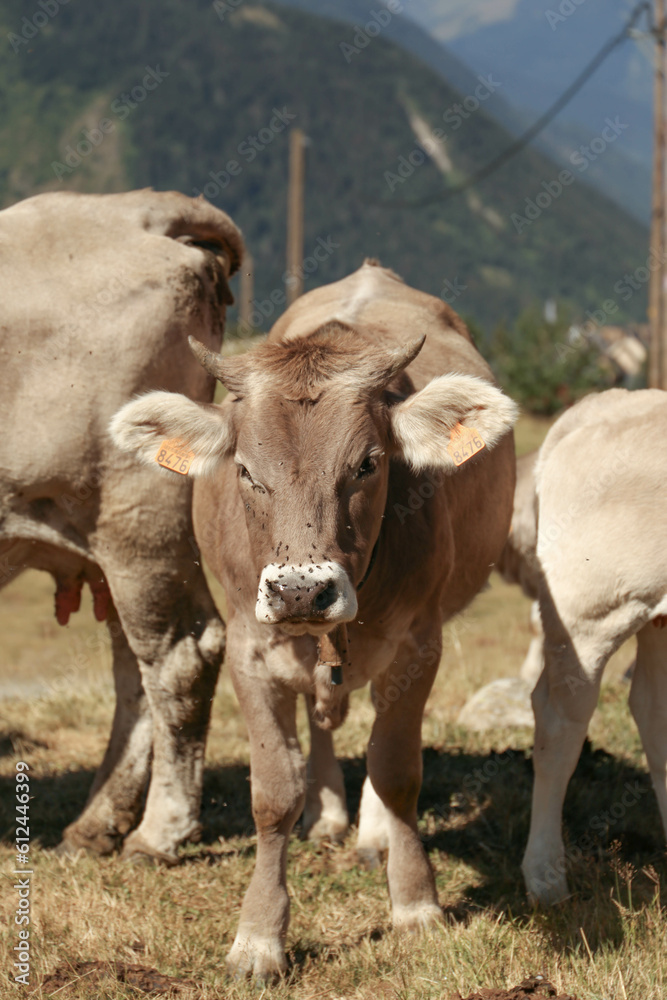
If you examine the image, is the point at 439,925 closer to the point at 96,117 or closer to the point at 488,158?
the point at 96,117

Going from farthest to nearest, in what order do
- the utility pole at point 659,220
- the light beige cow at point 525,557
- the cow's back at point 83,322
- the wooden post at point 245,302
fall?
the utility pole at point 659,220 < the light beige cow at point 525,557 < the wooden post at point 245,302 < the cow's back at point 83,322

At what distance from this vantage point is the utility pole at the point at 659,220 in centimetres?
1722

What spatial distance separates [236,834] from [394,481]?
2186 millimetres

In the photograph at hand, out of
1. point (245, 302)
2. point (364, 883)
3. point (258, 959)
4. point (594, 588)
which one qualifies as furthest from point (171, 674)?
point (245, 302)

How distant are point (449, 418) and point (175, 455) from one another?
102cm

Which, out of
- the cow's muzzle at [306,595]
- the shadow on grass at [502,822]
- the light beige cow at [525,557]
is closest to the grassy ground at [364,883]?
the shadow on grass at [502,822]

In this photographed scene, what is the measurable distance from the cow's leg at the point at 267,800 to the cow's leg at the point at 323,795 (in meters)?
1.15

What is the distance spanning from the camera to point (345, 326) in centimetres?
440

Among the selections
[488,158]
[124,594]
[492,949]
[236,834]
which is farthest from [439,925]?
[488,158]

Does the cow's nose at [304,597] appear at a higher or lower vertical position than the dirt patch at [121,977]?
higher

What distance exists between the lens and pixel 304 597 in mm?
3242

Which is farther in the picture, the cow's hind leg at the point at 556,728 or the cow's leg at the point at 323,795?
the cow's leg at the point at 323,795

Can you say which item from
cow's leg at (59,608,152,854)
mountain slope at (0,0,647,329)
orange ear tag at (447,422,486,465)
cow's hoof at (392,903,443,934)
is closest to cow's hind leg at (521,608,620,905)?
cow's hoof at (392,903,443,934)

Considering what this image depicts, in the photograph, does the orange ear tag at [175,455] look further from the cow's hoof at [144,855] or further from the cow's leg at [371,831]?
the cow's hoof at [144,855]
